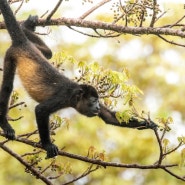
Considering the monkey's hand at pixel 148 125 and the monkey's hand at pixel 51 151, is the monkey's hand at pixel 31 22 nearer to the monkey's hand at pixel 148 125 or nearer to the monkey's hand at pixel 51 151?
the monkey's hand at pixel 51 151

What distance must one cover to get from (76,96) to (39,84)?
1.35ft

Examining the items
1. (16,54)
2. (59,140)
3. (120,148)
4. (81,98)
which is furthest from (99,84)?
(120,148)

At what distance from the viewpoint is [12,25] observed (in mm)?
5695

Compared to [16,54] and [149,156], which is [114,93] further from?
[149,156]

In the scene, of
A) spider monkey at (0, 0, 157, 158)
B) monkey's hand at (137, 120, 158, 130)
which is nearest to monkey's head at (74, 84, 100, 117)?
spider monkey at (0, 0, 157, 158)

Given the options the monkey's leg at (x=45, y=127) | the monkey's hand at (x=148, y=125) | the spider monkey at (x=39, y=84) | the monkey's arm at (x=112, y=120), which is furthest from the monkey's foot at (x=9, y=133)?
the monkey's hand at (x=148, y=125)

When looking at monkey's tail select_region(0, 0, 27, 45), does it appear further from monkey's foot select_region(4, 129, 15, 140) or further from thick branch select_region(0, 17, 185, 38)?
monkey's foot select_region(4, 129, 15, 140)

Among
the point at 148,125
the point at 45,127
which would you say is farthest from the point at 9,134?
the point at 148,125

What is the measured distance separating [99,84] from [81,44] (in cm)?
1168

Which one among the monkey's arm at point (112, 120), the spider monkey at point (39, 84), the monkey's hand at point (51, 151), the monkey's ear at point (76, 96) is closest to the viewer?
the monkey's hand at point (51, 151)

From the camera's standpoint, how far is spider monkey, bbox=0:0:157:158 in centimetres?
579

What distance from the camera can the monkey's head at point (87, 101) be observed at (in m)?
5.79

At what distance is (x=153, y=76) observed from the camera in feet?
54.2

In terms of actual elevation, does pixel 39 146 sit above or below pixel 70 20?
below
